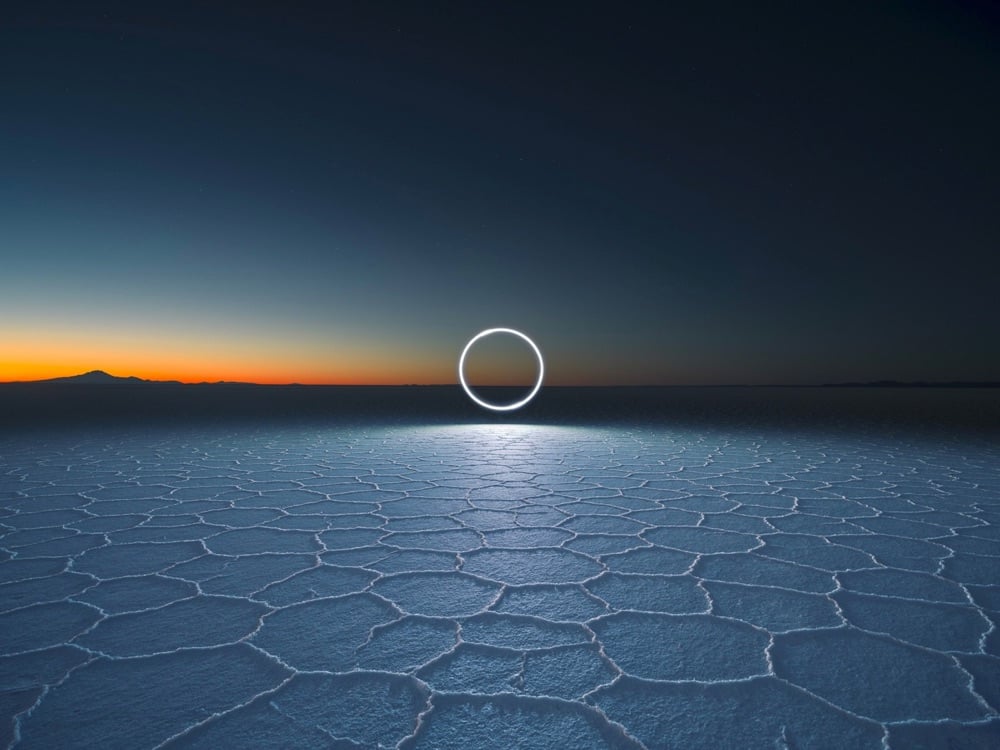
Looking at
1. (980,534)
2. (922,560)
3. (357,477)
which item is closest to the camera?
(922,560)

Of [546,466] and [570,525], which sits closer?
[570,525]

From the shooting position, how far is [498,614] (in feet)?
5.83

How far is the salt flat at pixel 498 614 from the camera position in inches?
48.9

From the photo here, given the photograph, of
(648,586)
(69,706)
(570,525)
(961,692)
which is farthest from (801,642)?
(69,706)

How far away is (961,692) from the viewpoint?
135cm

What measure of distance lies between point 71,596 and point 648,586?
1.97 m

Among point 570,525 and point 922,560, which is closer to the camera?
point 922,560

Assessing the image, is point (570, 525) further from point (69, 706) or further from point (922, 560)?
point (69, 706)

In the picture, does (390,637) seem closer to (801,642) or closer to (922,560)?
(801,642)

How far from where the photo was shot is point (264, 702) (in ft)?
4.27

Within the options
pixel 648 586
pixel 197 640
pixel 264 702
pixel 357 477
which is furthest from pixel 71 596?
pixel 357 477

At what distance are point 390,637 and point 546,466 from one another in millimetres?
3176

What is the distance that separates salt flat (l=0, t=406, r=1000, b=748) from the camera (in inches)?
48.9

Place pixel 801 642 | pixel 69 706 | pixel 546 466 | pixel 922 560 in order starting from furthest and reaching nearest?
1. pixel 546 466
2. pixel 922 560
3. pixel 801 642
4. pixel 69 706
